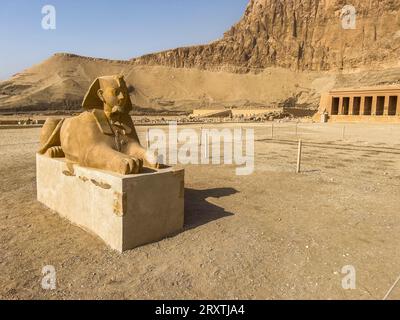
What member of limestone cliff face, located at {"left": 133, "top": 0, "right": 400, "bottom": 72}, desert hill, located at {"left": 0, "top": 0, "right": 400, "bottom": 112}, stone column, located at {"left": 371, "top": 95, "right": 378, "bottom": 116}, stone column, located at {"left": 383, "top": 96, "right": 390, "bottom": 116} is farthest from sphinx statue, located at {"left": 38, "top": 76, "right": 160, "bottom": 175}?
limestone cliff face, located at {"left": 133, "top": 0, "right": 400, "bottom": 72}

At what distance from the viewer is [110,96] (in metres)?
4.22

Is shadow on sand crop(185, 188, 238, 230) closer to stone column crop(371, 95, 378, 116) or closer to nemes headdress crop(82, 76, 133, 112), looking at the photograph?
nemes headdress crop(82, 76, 133, 112)

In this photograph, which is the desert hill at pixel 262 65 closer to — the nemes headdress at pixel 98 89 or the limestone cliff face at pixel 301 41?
the limestone cliff face at pixel 301 41

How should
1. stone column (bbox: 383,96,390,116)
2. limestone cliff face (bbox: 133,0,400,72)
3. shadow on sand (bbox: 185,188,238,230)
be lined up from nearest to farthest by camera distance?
1. shadow on sand (bbox: 185,188,238,230)
2. stone column (bbox: 383,96,390,116)
3. limestone cliff face (bbox: 133,0,400,72)

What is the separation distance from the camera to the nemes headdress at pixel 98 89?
427 cm

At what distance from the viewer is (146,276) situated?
3.06 metres

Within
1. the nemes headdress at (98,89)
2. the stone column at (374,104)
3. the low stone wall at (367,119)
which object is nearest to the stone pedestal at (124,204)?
the nemes headdress at (98,89)

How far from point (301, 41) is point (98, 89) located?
9423cm

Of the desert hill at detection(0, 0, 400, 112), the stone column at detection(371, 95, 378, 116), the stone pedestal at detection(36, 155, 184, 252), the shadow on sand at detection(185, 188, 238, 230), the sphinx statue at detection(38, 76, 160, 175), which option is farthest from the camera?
the desert hill at detection(0, 0, 400, 112)

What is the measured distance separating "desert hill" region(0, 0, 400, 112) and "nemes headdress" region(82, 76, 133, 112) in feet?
170

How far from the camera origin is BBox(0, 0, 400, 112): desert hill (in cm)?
6725

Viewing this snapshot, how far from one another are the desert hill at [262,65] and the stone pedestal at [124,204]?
5238 cm

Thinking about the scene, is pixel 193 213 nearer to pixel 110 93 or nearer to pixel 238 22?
pixel 110 93

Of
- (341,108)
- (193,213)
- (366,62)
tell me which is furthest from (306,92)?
(193,213)
